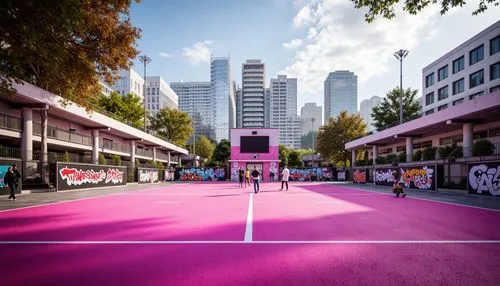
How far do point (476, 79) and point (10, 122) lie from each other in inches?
2021

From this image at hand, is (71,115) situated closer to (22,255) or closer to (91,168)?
(91,168)

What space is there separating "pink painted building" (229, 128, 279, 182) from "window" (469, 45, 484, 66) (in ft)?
97.5

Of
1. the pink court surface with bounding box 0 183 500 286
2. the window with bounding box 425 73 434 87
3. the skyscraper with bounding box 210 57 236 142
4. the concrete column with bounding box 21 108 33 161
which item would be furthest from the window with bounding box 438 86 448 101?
the skyscraper with bounding box 210 57 236 142

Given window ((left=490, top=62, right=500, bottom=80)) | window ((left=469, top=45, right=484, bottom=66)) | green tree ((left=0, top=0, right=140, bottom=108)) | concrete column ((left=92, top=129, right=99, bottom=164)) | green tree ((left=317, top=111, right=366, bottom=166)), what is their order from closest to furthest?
green tree ((left=0, top=0, right=140, bottom=108))
window ((left=490, top=62, right=500, bottom=80))
concrete column ((left=92, top=129, right=99, bottom=164))
window ((left=469, top=45, right=484, bottom=66))
green tree ((left=317, top=111, right=366, bottom=166))

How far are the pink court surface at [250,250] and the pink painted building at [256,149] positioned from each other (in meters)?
44.5

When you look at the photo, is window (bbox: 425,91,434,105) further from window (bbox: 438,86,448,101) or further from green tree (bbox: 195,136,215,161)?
green tree (bbox: 195,136,215,161)

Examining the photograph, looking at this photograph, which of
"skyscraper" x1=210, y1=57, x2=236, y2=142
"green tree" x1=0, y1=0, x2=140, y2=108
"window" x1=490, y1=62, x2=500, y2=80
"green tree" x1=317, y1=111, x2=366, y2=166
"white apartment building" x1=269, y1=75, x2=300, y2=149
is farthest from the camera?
"white apartment building" x1=269, y1=75, x2=300, y2=149

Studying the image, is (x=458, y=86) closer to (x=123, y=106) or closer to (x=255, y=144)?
(x=255, y=144)

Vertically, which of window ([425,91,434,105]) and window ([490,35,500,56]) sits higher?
window ([490,35,500,56])

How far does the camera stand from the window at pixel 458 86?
42.8 metres

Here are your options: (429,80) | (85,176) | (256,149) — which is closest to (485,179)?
(85,176)

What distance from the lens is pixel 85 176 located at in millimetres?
26375

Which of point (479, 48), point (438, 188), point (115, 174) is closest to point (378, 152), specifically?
point (479, 48)

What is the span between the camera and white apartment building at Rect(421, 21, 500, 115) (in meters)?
36.8
